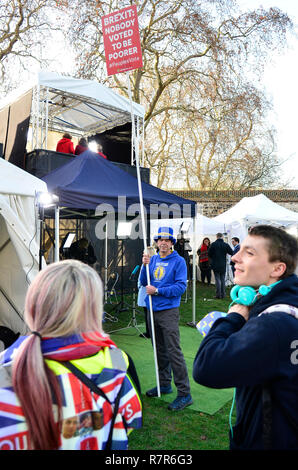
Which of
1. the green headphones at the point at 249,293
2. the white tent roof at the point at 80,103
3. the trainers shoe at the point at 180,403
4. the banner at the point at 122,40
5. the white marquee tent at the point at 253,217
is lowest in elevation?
the trainers shoe at the point at 180,403

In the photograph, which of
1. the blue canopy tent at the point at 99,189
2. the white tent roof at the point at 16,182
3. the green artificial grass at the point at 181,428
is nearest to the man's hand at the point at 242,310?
the green artificial grass at the point at 181,428

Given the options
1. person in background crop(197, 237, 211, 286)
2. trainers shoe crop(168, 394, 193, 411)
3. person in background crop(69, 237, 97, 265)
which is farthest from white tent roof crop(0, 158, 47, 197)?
person in background crop(197, 237, 211, 286)

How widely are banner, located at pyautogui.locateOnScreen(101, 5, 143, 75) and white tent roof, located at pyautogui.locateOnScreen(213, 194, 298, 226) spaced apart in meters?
9.15

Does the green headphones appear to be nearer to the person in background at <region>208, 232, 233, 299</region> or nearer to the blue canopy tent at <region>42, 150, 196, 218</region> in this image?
the blue canopy tent at <region>42, 150, 196, 218</region>

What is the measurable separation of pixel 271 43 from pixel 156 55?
4828 millimetres

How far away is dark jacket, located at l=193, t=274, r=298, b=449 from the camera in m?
1.08

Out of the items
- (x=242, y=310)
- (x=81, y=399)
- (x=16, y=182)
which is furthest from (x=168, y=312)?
(x=81, y=399)

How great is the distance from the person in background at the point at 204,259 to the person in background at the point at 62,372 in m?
12.2

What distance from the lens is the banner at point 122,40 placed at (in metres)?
3.81

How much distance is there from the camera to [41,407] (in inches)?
41.1

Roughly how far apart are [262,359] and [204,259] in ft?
41.1

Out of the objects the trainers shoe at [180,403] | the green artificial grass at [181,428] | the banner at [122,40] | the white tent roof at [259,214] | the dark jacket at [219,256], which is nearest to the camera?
the green artificial grass at [181,428]

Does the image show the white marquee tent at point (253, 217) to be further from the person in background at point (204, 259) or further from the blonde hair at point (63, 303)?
the blonde hair at point (63, 303)

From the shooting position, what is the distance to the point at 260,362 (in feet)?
3.55
